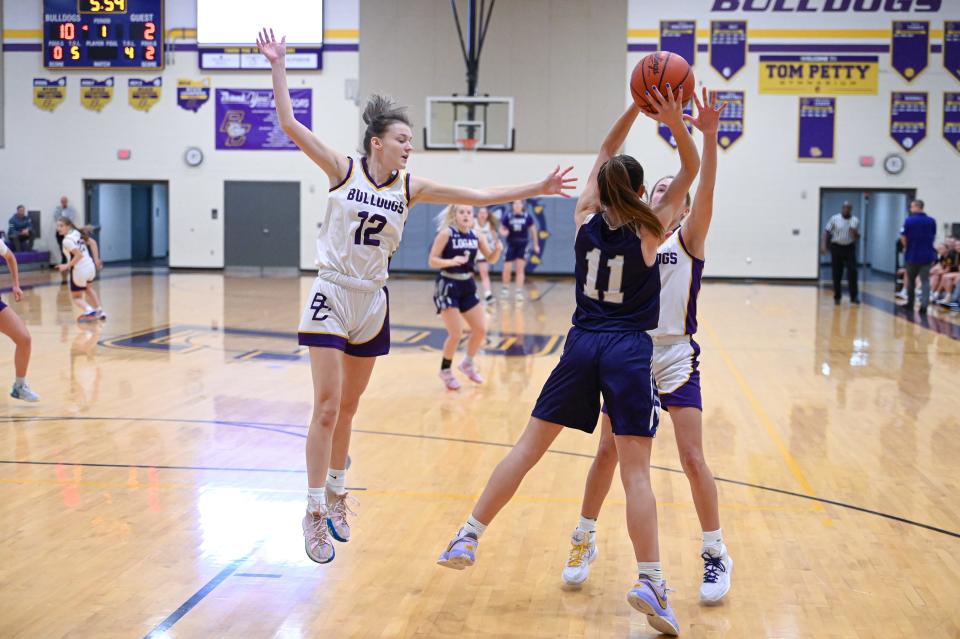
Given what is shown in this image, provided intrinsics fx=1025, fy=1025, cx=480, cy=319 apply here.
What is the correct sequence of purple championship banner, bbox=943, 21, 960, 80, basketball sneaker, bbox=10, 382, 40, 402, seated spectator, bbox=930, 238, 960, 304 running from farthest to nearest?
purple championship banner, bbox=943, 21, 960, 80 < seated spectator, bbox=930, 238, 960, 304 < basketball sneaker, bbox=10, 382, 40, 402

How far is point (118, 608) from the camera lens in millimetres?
3754

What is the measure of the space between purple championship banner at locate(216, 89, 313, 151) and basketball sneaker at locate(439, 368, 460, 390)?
16.1 meters

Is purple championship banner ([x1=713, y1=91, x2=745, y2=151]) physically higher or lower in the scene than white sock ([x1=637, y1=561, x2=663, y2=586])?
higher

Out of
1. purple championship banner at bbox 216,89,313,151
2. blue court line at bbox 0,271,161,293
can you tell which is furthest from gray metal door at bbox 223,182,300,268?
blue court line at bbox 0,271,161,293

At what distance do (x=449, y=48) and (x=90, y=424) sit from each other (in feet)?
57.5

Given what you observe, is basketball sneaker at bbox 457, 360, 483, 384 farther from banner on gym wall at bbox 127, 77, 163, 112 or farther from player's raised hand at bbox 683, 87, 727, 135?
banner on gym wall at bbox 127, 77, 163, 112

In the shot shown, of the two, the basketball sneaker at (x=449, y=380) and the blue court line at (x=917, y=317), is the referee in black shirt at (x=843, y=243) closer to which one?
the blue court line at (x=917, y=317)

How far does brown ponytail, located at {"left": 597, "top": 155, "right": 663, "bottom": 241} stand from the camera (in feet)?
11.9

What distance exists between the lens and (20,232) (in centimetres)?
2372

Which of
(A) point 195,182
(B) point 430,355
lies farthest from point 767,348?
(A) point 195,182

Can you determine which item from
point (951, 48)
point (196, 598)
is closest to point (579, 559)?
point (196, 598)

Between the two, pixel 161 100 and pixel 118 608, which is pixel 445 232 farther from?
pixel 161 100

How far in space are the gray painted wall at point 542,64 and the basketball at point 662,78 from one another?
19148 mm

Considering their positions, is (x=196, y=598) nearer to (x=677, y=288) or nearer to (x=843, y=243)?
(x=677, y=288)
